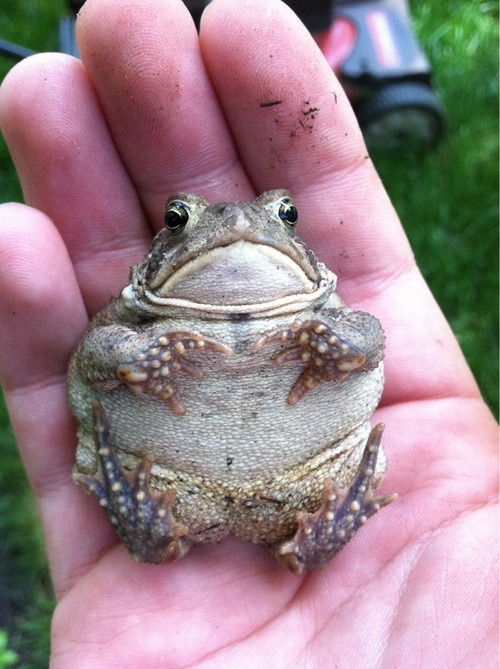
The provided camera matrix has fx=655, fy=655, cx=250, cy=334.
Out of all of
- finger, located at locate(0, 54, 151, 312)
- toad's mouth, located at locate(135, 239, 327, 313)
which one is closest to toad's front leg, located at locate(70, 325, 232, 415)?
toad's mouth, located at locate(135, 239, 327, 313)

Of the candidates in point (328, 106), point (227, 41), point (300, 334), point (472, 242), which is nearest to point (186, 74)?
point (227, 41)

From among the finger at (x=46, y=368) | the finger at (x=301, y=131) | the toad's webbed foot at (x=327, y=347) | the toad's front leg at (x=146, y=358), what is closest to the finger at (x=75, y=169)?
the finger at (x=46, y=368)

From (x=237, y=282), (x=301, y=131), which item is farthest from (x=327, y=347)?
(x=301, y=131)

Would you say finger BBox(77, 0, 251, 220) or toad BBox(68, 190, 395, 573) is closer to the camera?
toad BBox(68, 190, 395, 573)

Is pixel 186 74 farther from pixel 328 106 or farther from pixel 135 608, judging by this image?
pixel 135 608

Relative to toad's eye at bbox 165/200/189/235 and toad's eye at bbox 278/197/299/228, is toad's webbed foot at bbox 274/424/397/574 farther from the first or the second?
toad's eye at bbox 165/200/189/235

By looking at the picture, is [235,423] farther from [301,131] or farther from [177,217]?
[301,131]

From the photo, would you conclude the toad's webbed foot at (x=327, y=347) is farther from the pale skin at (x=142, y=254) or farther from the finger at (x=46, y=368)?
the finger at (x=46, y=368)
